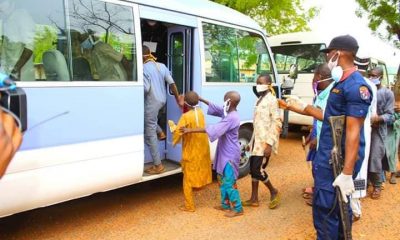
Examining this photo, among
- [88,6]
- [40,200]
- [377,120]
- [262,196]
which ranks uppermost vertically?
[88,6]

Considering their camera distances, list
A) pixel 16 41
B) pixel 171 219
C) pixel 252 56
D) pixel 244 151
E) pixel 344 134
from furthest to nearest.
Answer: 1. pixel 252 56
2. pixel 244 151
3. pixel 171 219
4. pixel 16 41
5. pixel 344 134

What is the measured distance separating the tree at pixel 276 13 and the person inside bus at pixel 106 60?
23.8 ft

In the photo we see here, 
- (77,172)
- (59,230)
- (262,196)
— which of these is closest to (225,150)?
(262,196)

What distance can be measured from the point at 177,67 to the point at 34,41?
89.0 inches

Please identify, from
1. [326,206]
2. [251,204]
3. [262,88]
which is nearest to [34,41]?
[262,88]

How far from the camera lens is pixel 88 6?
3.93 metres

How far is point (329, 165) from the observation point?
3.14m

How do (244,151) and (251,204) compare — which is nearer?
(251,204)

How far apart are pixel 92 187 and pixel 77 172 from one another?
0.27 metres

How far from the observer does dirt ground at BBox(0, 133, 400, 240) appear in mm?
4160

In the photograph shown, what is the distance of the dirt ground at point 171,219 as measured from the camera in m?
4.16

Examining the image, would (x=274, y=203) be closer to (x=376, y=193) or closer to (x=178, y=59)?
(x=376, y=193)

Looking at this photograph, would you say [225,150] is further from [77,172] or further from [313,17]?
[313,17]

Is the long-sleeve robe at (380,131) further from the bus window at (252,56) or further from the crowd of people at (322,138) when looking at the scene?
the bus window at (252,56)
